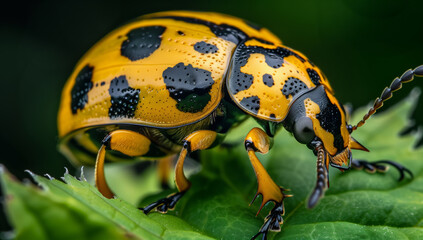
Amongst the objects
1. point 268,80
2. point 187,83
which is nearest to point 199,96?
point 187,83

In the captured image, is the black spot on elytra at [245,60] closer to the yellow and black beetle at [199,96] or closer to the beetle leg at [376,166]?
the yellow and black beetle at [199,96]

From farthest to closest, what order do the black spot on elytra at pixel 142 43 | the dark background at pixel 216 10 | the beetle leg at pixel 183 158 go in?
the dark background at pixel 216 10
the black spot on elytra at pixel 142 43
the beetle leg at pixel 183 158

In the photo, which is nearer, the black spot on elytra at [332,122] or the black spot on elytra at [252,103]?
the black spot on elytra at [332,122]

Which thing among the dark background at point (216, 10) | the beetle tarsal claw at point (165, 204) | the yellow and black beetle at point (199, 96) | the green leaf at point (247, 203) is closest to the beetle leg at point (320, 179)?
the yellow and black beetle at point (199, 96)

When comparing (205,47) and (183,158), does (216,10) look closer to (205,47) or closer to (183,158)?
(205,47)

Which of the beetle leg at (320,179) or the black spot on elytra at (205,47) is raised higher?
the black spot on elytra at (205,47)

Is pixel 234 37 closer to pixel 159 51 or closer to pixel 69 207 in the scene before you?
pixel 159 51

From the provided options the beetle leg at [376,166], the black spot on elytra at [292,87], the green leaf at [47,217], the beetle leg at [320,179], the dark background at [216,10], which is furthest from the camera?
the dark background at [216,10]

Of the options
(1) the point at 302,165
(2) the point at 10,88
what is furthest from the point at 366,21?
(2) the point at 10,88
